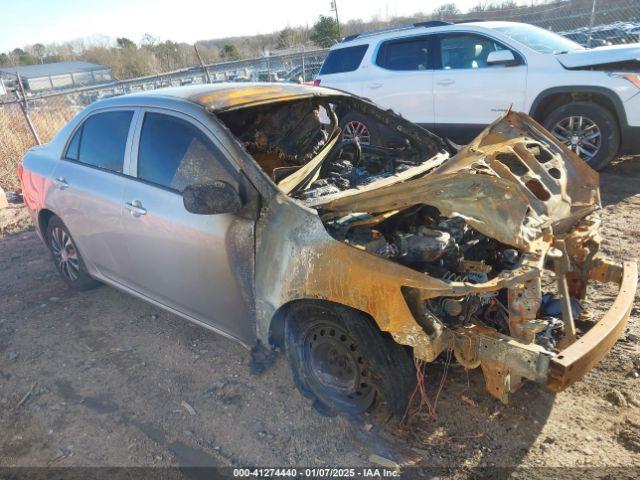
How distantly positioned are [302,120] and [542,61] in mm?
3990

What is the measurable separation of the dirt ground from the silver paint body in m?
0.40

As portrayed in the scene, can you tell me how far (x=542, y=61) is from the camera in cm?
625

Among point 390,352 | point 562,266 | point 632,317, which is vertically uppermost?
point 562,266

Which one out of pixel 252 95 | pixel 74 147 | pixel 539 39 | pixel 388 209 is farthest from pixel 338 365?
pixel 539 39

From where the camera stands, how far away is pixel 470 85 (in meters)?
6.80

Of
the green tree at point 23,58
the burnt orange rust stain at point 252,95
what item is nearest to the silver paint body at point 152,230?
the burnt orange rust stain at point 252,95

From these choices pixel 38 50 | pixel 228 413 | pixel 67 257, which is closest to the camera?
pixel 228 413

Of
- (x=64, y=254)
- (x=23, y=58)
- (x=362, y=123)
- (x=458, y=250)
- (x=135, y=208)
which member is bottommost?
(x=64, y=254)

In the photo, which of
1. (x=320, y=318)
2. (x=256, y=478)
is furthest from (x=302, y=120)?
(x=256, y=478)

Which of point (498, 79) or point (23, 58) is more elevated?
point (23, 58)

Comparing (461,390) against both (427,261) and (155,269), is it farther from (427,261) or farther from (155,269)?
(155,269)

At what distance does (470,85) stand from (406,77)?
41.0 inches

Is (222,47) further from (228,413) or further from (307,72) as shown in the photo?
(228,413)

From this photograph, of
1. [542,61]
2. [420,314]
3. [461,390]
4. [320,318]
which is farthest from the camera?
[542,61]
